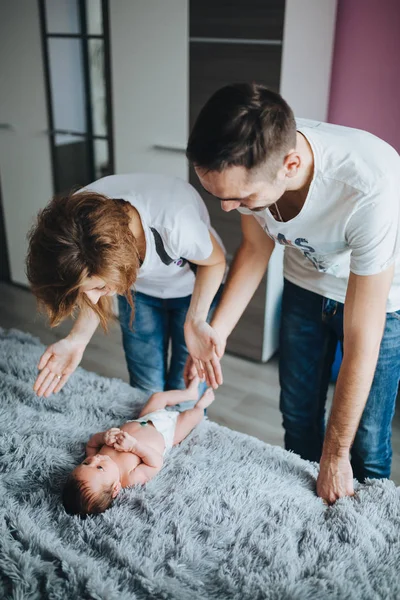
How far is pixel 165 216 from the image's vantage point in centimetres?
136

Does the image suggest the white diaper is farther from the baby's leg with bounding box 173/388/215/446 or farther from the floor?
the floor

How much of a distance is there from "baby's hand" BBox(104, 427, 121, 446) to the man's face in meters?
0.68

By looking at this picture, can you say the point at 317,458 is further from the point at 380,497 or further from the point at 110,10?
the point at 110,10

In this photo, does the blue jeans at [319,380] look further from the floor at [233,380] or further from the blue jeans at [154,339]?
the floor at [233,380]

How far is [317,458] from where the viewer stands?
1.69 m

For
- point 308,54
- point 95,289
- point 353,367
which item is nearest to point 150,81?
point 308,54

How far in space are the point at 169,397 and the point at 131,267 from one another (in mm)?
541

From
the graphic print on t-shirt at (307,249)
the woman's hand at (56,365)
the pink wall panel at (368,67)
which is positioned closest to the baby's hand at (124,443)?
the woman's hand at (56,365)

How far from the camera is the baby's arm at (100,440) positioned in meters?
1.43

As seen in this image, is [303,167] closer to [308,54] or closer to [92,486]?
[92,486]

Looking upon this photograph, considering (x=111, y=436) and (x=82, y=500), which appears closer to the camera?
(x=82, y=500)

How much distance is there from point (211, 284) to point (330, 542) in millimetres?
692

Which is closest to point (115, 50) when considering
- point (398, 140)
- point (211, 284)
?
point (398, 140)

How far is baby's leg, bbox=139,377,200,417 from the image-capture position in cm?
163
